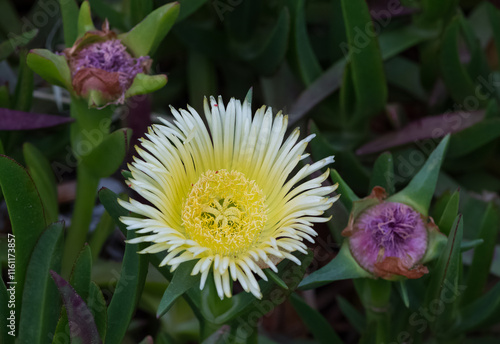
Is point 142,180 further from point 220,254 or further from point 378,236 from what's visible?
point 378,236

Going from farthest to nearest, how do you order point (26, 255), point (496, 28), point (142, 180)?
1. point (496, 28)
2. point (26, 255)
3. point (142, 180)

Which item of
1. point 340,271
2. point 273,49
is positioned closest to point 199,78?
point 273,49

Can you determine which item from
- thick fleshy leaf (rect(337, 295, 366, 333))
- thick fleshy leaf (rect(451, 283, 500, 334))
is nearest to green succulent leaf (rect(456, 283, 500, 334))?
thick fleshy leaf (rect(451, 283, 500, 334))

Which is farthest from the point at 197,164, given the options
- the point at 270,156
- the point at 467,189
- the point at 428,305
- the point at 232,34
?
the point at 467,189

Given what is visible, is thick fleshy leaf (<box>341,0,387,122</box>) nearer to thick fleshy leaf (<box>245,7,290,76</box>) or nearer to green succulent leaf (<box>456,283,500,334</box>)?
thick fleshy leaf (<box>245,7,290,76</box>)

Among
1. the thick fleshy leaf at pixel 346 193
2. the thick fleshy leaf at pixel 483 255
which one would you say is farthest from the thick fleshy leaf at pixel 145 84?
the thick fleshy leaf at pixel 483 255

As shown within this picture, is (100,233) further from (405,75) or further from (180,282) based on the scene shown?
(405,75)
